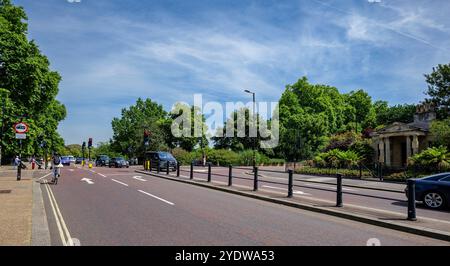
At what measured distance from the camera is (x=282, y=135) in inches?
2776

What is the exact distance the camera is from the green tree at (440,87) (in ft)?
174

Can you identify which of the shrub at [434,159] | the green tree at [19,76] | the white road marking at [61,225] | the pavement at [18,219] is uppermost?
the green tree at [19,76]

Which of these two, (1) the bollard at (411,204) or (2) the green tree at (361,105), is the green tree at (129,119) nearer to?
(2) the green tree at (361,105)

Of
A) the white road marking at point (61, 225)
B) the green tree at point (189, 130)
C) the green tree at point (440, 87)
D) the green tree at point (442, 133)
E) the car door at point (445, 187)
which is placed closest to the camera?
the white road marking at point (61, 225)

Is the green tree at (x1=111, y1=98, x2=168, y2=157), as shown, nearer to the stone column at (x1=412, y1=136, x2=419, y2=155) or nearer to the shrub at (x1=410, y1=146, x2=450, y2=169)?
the stone column at (x1=412, y1=136, x2=419, y2=155)

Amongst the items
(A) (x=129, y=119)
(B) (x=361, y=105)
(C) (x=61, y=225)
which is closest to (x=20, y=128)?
(C) (x=61, y=225)

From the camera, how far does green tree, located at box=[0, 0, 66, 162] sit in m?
35.0

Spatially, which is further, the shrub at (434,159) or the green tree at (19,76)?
the green tree at (19,76)

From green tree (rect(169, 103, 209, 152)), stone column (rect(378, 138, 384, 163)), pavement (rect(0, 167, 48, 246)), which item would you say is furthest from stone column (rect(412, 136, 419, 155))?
green tree (rect(169, 103, 209, 152))

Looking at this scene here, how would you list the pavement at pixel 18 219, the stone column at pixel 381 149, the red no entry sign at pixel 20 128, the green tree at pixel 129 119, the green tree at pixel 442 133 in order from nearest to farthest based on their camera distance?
the pavement at pixel 18 219 → the red no entry sign at pixel 20 128 → the green tree at pixel 442 133 → the stone column at pixel 381 149 → the green tree at pixel 129 119

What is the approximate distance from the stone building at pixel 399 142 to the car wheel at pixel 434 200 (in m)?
24.1

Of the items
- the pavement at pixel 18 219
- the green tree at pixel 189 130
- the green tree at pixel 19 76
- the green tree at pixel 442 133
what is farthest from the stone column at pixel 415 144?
the green tree at pixel 189 130

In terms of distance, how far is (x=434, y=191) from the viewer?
12.9 m
